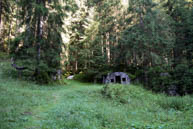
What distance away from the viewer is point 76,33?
26.8 metres

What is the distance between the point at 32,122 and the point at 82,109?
216 centimetres

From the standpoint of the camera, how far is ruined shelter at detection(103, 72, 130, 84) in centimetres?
2025

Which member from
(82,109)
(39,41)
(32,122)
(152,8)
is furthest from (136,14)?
(32,122)

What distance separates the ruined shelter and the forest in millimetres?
530

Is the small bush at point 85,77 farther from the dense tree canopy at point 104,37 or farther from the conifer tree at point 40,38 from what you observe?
the conifer tree at point 40,38

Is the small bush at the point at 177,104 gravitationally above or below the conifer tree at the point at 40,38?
below

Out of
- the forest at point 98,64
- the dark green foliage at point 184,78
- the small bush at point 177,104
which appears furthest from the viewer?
the dark green foliage at point 184,78

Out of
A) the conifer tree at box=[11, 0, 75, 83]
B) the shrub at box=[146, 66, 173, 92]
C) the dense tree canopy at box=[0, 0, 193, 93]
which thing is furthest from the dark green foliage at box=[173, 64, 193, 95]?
the conifer tree at box=[11, 0, 75, 83]

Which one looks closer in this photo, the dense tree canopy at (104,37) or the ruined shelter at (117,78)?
the dense tree canopy at (104,37)

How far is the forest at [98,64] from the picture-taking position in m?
5.89

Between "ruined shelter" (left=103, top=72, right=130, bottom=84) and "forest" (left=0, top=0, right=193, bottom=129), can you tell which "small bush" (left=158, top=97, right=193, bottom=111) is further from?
"ruined shelter" (left=103, top=72, right=130, bottom=84)

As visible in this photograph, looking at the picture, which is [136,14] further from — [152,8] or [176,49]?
[176,49]

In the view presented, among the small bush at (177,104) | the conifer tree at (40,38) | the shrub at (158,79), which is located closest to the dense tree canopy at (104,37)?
the conifer tree at (40,38)

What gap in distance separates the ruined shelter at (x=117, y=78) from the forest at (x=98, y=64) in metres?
0.53
